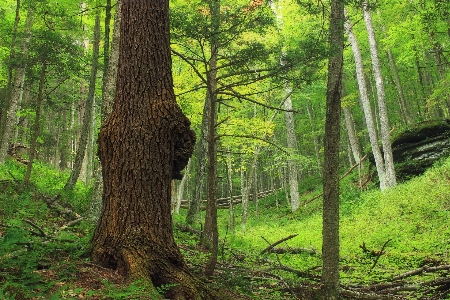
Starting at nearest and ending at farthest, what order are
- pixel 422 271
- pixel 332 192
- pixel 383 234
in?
pixel 332 192
pixel 422 271
pixel 383 234

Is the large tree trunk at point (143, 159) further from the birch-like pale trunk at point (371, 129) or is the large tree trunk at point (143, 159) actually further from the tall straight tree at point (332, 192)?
the birch-like pale trunk at point (371, 129)

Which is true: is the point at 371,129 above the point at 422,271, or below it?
above

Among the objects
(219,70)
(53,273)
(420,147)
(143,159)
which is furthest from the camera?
(420,147)

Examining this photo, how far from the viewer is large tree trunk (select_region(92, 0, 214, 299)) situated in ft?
12.1

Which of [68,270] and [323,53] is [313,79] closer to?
[323,53]

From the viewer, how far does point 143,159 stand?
3.87 metres

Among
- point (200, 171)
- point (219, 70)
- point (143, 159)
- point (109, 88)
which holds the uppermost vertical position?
point (219, 70)

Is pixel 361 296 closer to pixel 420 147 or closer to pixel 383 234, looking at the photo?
pixel 383 234

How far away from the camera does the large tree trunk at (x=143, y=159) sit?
368cm

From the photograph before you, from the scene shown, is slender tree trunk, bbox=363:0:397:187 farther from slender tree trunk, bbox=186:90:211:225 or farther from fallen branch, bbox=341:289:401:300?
fallen branch, bbox=341:289:401:300

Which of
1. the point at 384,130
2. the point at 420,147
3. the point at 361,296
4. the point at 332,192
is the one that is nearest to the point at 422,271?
the point at 361,296

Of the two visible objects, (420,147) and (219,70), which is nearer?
(219,70)

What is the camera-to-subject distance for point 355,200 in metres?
16.6

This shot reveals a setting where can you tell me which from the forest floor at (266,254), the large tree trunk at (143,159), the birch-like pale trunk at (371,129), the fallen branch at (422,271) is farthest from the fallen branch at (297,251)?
the birch-like pale trunk at (371,129)
